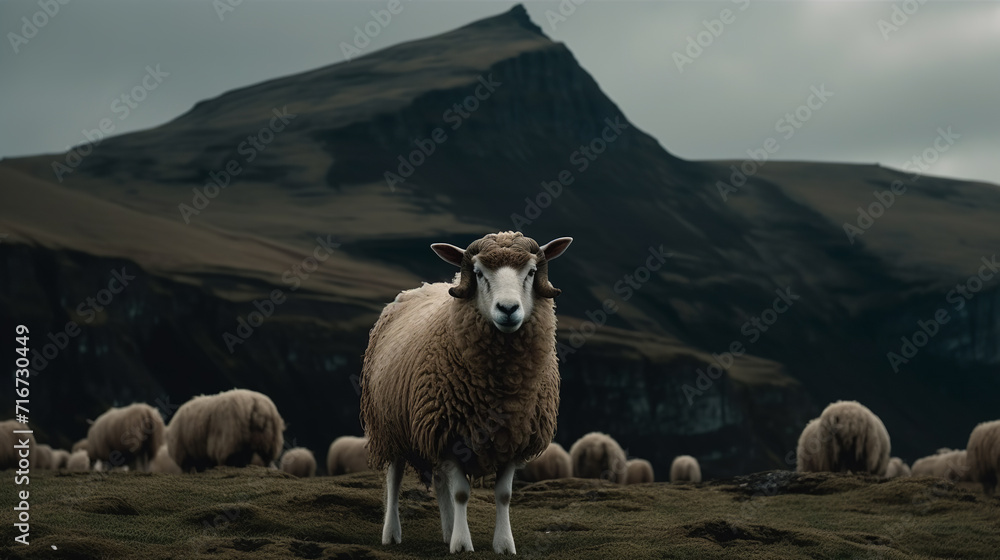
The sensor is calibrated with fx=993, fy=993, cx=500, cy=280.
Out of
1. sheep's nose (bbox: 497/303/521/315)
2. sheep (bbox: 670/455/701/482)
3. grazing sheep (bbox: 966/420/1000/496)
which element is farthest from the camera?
sheep (bbox: 670/455/701/482)

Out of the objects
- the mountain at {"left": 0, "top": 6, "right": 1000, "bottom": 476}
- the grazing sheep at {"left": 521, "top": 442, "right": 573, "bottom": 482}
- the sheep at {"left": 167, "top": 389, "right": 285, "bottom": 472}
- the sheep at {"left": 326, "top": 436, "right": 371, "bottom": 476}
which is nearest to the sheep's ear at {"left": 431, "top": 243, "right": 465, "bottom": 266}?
the sheep at {"left": 167, "top": 389, "right": 285, "bottom": 472}

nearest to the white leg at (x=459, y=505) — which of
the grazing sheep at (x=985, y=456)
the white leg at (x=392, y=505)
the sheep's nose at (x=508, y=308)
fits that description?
the white leg at (x=392, y=505)

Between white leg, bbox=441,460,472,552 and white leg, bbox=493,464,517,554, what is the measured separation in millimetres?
311

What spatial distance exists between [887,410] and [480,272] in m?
139

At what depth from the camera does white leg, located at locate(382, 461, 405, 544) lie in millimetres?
11578

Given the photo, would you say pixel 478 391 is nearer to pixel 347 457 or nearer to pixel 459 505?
pixel 459 505

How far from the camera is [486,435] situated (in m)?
10.7

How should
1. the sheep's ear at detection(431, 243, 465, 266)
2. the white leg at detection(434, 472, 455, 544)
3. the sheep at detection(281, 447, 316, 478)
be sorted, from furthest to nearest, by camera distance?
the sheep at detection(281, 447, 316, 478)
the white leg at detection(434, 472, 455, 544)
the sheep's ear at detection(431, 243, 465, 266)

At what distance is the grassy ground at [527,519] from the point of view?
10680 mm

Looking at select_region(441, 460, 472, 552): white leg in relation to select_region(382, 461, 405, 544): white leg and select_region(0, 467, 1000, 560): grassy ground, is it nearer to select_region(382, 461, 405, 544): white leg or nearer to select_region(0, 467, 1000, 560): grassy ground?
select_region(0, 467, 1000, 560): grassy ground

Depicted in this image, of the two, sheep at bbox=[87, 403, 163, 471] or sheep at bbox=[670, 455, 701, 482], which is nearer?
sheep at bbox=[87, 403, 163, 471]

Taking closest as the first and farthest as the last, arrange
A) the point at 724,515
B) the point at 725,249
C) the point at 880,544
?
the point at 880,544 < the point at 724,515 < the point at 725,249

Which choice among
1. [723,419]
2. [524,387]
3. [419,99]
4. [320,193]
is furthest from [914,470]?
[419,99]

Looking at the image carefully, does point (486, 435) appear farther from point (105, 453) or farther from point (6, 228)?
point (6, 228)
